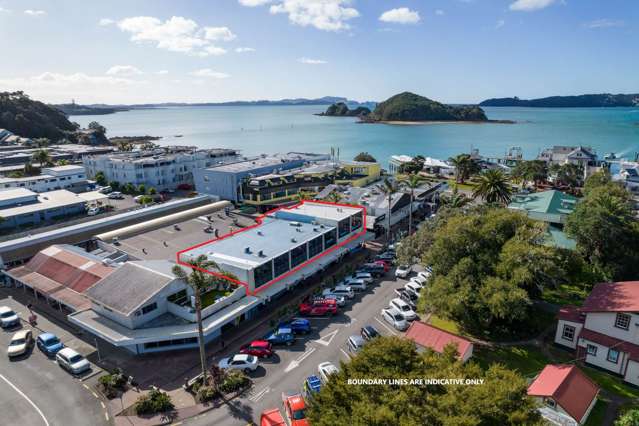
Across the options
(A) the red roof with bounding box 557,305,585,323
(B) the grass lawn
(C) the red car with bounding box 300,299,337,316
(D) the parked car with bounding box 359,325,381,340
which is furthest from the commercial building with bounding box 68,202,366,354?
(B) the grass lawn

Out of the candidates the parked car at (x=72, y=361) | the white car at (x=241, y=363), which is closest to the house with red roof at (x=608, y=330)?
the white car at (x=241, y=363)

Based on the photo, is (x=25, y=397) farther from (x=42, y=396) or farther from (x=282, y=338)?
(x=282, y=338)

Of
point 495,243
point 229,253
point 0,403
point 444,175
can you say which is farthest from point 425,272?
point 444,175

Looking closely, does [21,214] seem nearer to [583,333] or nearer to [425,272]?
[425,272]

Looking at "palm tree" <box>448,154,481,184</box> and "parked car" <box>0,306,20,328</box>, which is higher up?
"palm tree" <box>448,154,481,184</box>

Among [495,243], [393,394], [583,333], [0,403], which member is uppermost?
[495,243]

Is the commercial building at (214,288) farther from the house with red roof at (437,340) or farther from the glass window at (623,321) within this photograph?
the glass window at (623,321)

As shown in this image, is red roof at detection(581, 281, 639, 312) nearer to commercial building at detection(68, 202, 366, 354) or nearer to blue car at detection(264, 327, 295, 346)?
blue car at detection(264, 327, 295, 346)
